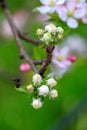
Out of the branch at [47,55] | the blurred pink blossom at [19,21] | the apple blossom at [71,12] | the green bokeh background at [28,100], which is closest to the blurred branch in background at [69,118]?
the green bokeh background at [28,100]

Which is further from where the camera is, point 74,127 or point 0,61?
point 0,61

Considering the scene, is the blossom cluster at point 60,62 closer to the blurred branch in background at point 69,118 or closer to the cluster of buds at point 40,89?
the cluster of buds at point 40,89

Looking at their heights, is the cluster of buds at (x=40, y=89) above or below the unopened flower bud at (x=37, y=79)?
below

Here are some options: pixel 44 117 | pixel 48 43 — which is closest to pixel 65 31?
pixel 48 43

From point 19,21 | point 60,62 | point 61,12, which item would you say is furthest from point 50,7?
point 19,21

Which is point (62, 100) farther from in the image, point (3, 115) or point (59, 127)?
point (59, 127)
